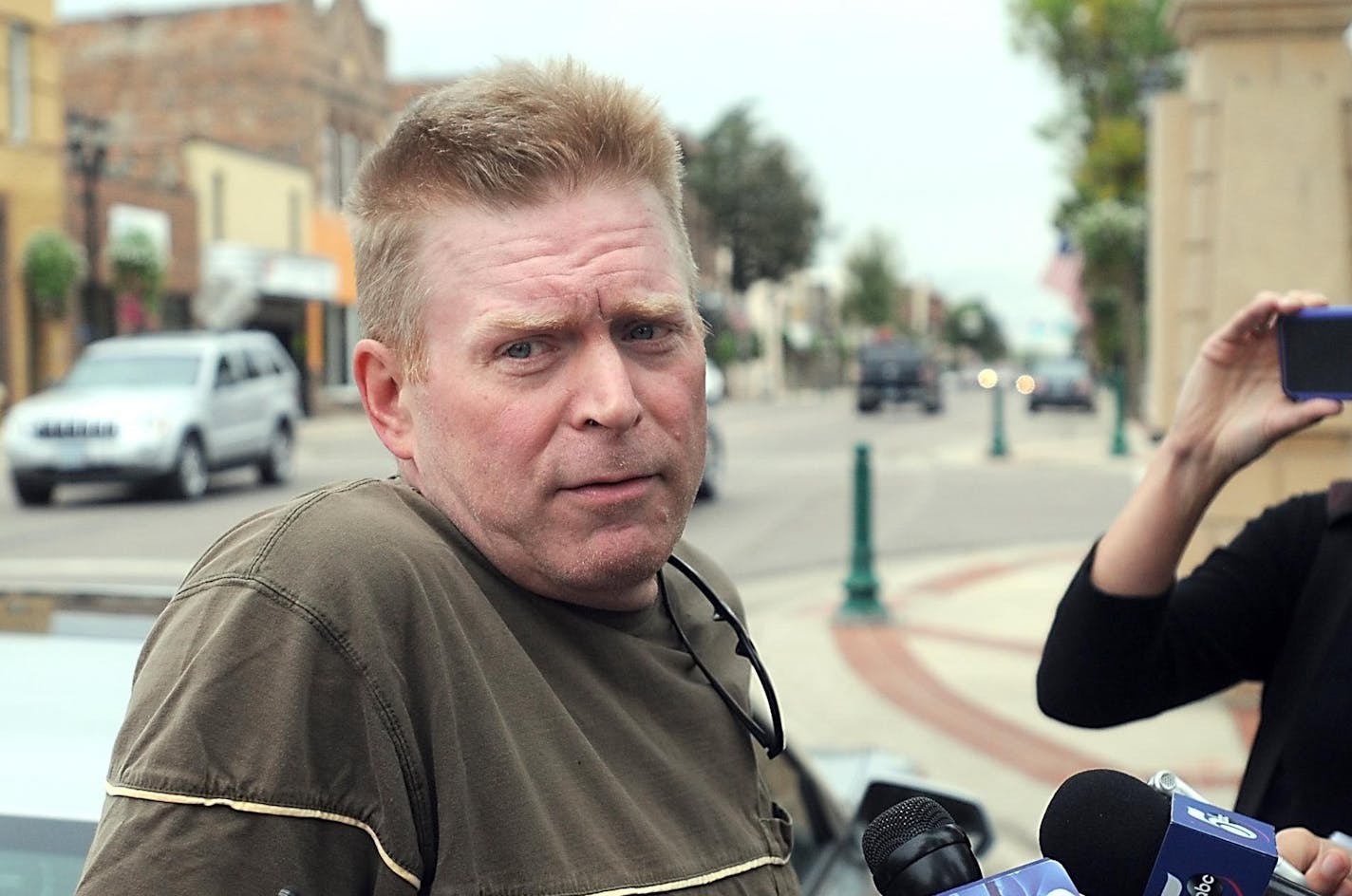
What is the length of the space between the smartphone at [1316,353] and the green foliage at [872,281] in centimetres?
9563

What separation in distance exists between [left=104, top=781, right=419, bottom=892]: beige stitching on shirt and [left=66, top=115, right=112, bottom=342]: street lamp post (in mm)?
25145

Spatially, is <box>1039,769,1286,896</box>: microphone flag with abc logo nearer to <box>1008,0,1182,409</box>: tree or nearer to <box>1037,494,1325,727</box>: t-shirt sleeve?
<box>1037,494,1325,727</box>: t-shirt sleeve

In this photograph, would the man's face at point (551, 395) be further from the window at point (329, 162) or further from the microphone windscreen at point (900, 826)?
the window at point (329, 162)

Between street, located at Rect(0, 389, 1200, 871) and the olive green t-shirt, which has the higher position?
the olive green t-shirt

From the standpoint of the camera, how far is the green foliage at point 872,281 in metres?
96.8

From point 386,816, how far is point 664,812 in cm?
32

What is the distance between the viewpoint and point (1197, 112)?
7.15m

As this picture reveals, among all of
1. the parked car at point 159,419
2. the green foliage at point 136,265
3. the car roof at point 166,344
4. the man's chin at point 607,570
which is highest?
the green foliage at point 136,265

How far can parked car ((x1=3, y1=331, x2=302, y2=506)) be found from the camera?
14758 mm

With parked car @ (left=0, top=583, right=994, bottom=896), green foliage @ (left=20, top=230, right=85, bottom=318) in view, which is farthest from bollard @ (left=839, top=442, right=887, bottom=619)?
green foliage @ (left=20, top=230, right=85, bottom=318)

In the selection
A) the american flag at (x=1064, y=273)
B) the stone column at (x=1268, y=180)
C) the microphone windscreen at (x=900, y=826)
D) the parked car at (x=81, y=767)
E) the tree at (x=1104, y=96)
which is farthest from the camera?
the tree at (x=1104, y=96)

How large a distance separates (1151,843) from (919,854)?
0.25 metres

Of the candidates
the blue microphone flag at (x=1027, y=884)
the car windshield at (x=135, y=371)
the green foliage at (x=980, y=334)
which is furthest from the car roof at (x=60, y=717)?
the green foliage at (x=980, y=334)

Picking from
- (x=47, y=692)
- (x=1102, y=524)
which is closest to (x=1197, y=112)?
(x=47, y=692)
